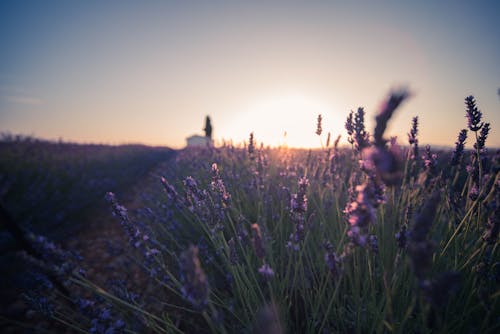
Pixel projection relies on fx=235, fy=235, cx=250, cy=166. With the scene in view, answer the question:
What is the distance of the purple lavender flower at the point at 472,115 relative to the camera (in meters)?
1.36

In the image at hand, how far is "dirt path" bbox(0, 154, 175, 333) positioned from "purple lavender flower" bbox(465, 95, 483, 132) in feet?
8.28

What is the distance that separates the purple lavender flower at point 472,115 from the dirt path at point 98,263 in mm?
2523

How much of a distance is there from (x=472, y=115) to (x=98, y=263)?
3.76 m

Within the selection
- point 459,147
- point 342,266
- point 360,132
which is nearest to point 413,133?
point 459,147

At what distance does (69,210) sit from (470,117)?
509 centimetres

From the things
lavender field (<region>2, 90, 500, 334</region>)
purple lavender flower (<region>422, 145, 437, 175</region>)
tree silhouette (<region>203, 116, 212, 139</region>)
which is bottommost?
lavender field (<region>2, 90, 500, 334</region>)

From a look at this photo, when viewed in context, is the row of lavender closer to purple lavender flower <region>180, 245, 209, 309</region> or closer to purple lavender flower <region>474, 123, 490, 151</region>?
purple lavender flower <region>180, 245, 209, 309</region>

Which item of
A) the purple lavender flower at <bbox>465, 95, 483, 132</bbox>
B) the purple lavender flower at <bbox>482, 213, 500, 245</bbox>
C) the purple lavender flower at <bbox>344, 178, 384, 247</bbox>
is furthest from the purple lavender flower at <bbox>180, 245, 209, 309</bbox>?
the purple lavender flower at <bbox>465, 95, 483, 132</bbox>

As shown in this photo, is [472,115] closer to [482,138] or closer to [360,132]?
[482,138]

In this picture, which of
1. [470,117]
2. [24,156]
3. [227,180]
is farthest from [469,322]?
[24,156]

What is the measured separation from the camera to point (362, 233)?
3.16ft

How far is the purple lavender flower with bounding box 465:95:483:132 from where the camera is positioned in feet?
4.47

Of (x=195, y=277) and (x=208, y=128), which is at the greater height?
(x=208, y=128)

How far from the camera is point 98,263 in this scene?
2.84 meters
